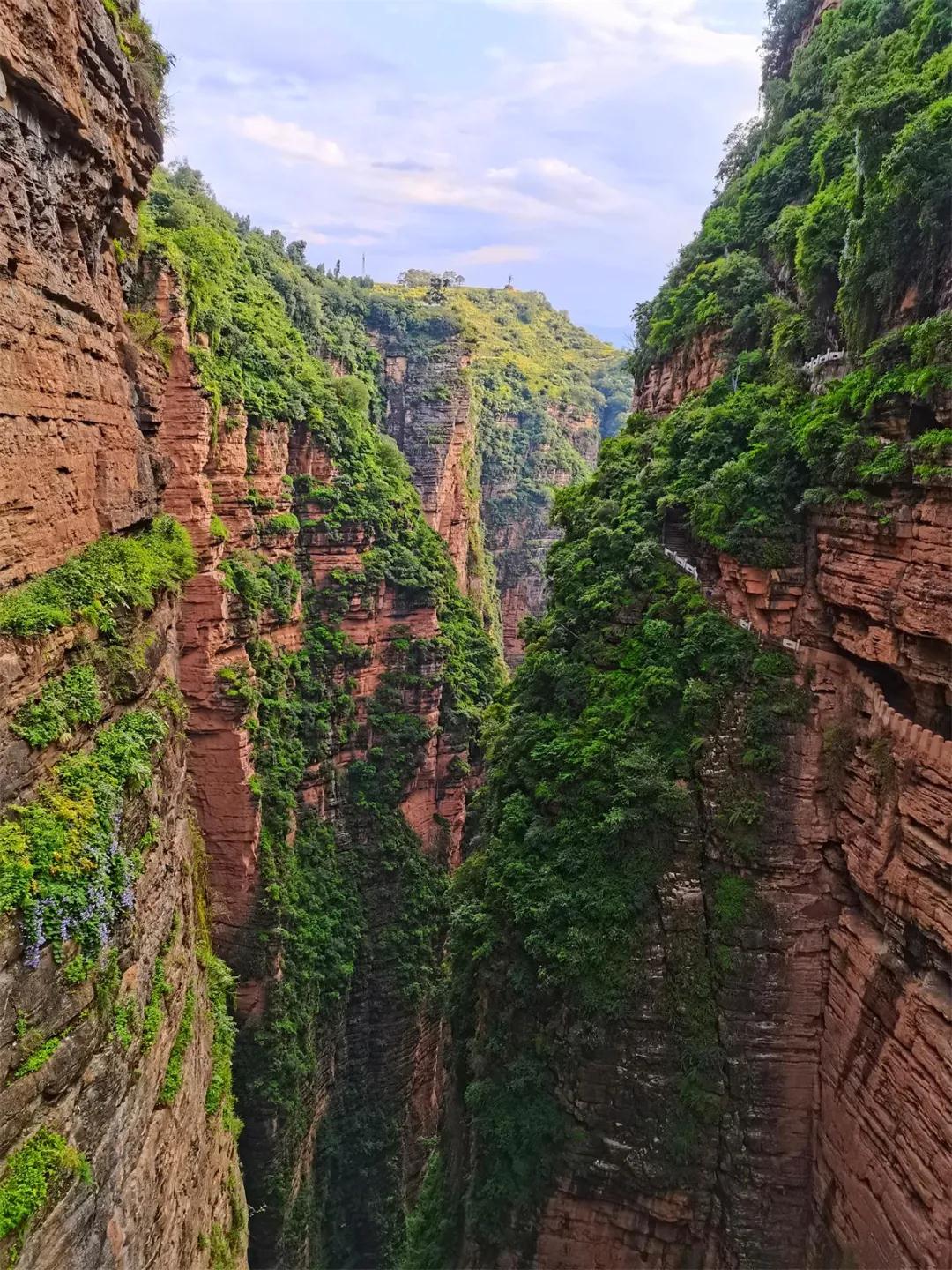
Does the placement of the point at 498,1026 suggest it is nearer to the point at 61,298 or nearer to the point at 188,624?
the point at 188,624

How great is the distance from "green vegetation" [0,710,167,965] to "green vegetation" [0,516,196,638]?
1.37 m

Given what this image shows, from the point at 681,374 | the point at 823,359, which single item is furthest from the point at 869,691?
the point at 681,374

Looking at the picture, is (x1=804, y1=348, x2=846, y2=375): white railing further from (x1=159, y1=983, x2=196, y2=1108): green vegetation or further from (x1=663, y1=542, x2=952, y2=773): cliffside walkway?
(x1=159, y1=983, x2=196, y2=1108): green vegetation

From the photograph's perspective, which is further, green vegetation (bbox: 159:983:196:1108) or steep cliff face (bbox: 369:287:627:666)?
steep cliff face (bbox: 369:287:627:666)

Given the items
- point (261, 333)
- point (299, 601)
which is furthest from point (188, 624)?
point (261, 333)

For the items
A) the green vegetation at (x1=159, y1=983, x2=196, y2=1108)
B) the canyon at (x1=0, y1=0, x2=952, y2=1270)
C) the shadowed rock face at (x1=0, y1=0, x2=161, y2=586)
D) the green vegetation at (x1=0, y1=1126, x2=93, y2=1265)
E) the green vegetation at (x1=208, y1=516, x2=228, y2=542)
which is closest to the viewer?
the green vegetation at (x1=0, y1=1126, x2=93, y2=1265)

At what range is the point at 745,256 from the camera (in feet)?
70.1

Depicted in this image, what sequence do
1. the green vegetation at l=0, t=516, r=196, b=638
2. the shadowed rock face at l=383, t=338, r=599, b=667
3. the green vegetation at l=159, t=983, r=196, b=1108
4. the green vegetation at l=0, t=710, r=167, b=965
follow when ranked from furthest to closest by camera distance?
the shadowed rock face at l=383, t=338, r=599, b=667 < the green vegetation at l=159, t=983, r=196, b=1108 < the green vegetation at l=0, t=516, r=196, b=638 < the green vegetation at l=0, t=710, r=167, b=965

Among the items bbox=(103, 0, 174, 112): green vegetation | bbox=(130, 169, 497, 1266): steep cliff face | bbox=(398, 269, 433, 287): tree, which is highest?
bbox=(398, 269, 433, 287): tree

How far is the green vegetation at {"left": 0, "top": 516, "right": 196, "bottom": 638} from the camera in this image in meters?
7.34

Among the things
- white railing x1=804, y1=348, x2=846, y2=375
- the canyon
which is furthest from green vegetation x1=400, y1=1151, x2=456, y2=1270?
white railing x1=804, y1=348, x2=846, y2=375

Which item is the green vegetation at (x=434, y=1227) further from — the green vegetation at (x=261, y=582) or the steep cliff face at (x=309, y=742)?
the green vegetation at (x=261, y=582)

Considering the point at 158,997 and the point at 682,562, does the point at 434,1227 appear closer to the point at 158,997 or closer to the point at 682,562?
the point at 158,997

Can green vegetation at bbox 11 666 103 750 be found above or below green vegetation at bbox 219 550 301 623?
above
